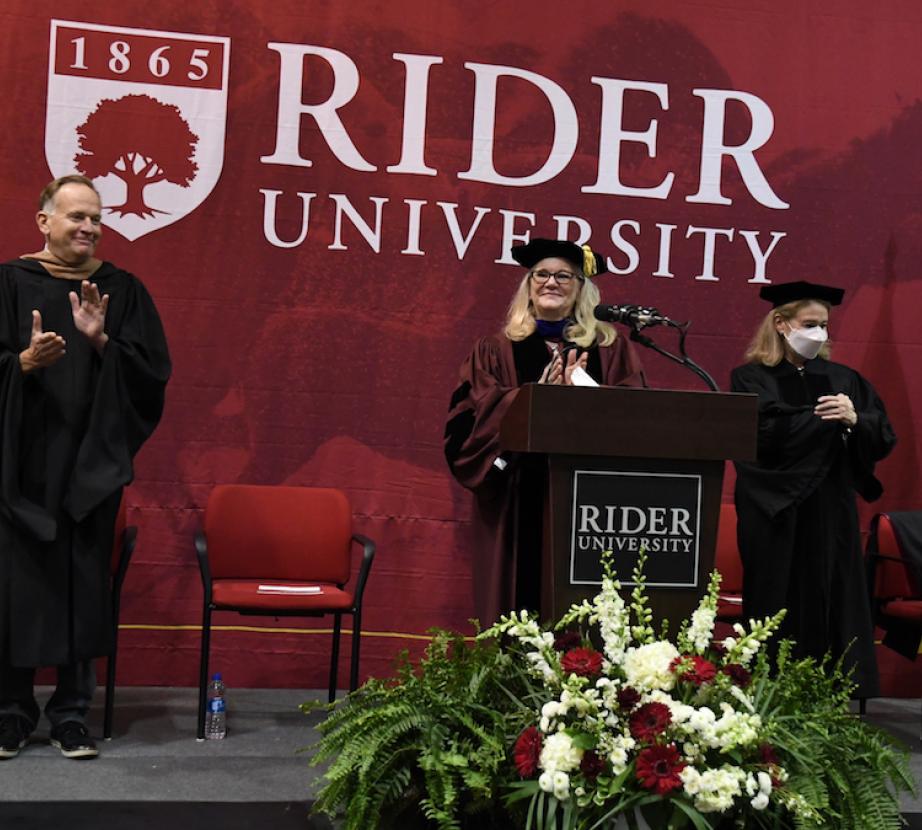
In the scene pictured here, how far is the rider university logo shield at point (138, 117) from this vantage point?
5695 mm

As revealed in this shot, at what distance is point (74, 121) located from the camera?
5699mm

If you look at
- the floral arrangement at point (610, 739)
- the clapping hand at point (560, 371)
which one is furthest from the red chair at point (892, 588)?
the clapping hand at point (560, 371)

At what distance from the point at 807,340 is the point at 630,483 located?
6.51 ft

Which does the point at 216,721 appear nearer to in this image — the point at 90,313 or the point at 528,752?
the point at 90,313

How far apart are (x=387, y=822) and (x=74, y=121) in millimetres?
3679

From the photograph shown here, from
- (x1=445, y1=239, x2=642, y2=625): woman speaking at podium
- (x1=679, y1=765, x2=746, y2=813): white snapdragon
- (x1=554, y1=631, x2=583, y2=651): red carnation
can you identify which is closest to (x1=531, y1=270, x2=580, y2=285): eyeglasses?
(x1=445, y1=239, x2=642, y2=625): woman speaking at podium

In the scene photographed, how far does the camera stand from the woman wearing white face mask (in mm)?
5156

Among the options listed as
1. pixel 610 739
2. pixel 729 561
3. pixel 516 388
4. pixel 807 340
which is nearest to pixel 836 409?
pixel 807 340

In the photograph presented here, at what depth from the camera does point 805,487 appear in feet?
16.9

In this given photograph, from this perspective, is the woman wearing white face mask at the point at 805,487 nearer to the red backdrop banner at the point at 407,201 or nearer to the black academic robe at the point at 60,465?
the red backdrop banner at the point at 407,201

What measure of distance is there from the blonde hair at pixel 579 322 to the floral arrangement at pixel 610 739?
1298 mm

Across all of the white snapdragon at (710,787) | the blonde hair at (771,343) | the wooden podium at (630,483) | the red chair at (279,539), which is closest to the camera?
the white snapdragon at (710,787)

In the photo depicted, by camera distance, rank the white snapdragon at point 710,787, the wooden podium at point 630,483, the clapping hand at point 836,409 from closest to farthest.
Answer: the white snapdragon at point 710,787
the wooden podium at point 630,483
the clapping hand at point 836,409

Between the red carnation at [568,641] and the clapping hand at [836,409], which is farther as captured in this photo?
the clapping hand at [836,409]
